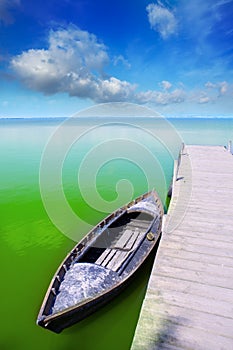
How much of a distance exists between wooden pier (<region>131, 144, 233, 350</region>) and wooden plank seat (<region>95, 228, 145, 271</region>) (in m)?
1.85

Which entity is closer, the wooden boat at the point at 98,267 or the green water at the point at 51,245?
the wooden boat at the point at 98,267

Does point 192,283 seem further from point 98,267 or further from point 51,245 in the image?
point 51,245

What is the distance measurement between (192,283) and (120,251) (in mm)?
3629

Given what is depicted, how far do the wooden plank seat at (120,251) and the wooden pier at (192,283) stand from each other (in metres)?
1.85

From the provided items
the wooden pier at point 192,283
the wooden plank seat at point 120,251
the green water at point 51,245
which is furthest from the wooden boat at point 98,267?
the wooden pier at point 192,283

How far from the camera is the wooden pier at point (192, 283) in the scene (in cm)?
289

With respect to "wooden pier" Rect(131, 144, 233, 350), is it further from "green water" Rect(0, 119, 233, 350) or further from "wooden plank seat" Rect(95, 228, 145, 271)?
→ "green water" Rect(0, 119, 233, 350)

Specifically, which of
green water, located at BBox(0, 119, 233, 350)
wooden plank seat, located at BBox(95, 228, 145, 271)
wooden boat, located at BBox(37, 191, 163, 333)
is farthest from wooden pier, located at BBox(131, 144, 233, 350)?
green water, located at BBox(0, 119, 233, 350)

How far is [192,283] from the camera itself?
12.2 feet

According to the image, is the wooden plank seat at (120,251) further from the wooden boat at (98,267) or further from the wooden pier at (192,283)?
the wooden pier at (192,283)

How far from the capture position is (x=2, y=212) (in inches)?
457

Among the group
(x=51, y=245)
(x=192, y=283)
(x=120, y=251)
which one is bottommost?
(x=51, y=245)

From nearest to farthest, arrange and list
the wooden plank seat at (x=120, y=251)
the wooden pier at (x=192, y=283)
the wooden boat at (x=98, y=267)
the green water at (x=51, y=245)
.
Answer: the wooden pier at (x=192, y=283), the wooden boat at (x=98, y=267), the green water at (x=51, y=245), the wooden plank seat at (x=120, y=251)

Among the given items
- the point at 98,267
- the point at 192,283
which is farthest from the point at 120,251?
the point at 192,283
